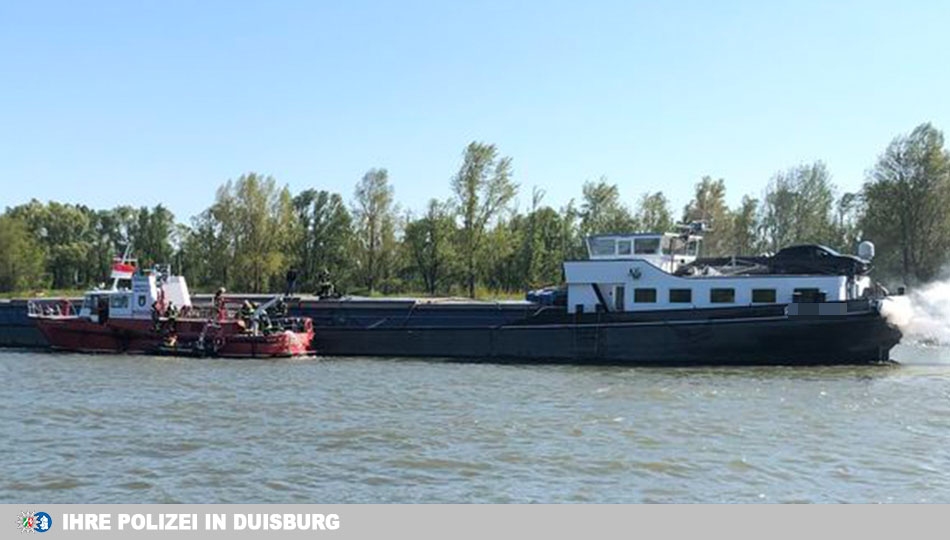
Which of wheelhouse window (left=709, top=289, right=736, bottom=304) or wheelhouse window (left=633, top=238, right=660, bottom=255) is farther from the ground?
wheelhouse window (left=633, top=238, right=660, bottom=255)

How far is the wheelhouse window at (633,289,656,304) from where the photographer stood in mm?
32812

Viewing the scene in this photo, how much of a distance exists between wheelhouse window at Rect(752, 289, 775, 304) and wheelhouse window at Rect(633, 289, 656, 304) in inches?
132

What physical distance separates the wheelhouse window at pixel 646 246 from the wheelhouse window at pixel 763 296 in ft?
12.8

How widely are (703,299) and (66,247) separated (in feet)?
215

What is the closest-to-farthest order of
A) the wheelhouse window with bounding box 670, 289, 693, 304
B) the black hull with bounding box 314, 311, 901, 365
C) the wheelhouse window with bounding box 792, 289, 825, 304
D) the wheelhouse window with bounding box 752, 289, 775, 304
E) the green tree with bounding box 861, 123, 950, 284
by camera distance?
the black hull with bounding box 314, 311, 901, 365 → the wheelhouse window with bounding box 792, 289, 825, 304 → the wheelhouse window with bounding box 752, 289, 775, 304 → the wheelhouse window with bounding box 670, 289, 693, 304 → the green tree with bounding box 861, 123, 950, 284

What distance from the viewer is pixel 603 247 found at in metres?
34.6

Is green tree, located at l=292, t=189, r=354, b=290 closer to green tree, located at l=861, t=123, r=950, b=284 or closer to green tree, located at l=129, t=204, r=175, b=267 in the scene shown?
green tree, located at l=129, t=204, r=175, b=267

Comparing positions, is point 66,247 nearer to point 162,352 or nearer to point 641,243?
point 162,352

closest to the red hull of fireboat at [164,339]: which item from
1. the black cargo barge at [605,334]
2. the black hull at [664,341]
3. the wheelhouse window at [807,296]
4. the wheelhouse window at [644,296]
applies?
the black cargo barge at [605,334]

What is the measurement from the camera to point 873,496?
47.1ft

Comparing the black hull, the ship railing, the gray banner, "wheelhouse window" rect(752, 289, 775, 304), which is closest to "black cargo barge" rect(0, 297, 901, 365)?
the black hull

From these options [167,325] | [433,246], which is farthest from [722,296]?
[433,246]

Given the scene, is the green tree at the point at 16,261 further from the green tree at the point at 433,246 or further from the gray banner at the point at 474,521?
the gray banner at the point at 474,521

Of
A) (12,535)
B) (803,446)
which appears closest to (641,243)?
(803,446)
